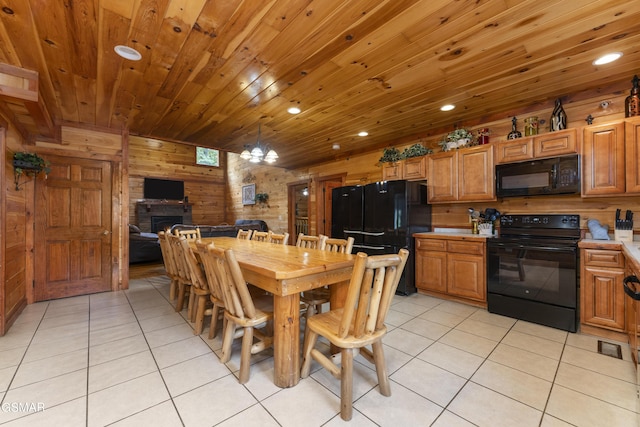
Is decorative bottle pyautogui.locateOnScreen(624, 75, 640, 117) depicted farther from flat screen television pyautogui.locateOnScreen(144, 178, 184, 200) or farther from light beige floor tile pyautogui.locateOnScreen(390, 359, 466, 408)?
flat screen television pyautogui.locateOnScreen(144, 178, 184, 200)

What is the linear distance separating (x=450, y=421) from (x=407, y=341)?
92cm

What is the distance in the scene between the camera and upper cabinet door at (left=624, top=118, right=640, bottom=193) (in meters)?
2.36

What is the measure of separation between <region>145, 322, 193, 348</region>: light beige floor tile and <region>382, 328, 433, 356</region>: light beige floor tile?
1842 mm

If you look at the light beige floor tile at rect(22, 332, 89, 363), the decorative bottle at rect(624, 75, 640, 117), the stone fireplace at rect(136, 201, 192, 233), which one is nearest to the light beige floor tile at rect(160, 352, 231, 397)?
the light beige floor tile at rect(22, 332, 89, 363)

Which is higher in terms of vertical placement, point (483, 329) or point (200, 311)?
point (200, 311)

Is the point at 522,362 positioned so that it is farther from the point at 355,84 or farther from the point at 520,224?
the point at 355,84

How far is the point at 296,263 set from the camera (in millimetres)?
1935

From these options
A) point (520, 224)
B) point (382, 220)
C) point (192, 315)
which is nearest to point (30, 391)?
point (192, 315)

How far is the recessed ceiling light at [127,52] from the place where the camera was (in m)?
2.00

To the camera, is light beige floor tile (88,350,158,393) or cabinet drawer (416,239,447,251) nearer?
light beige floor tile (88,350,158,393)

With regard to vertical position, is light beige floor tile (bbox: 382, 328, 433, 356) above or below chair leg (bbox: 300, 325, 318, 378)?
below

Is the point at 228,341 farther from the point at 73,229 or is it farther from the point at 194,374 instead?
the point at 73,229

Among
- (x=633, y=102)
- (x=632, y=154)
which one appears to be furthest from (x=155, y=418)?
(x=633, y=102)

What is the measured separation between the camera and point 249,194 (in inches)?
329
